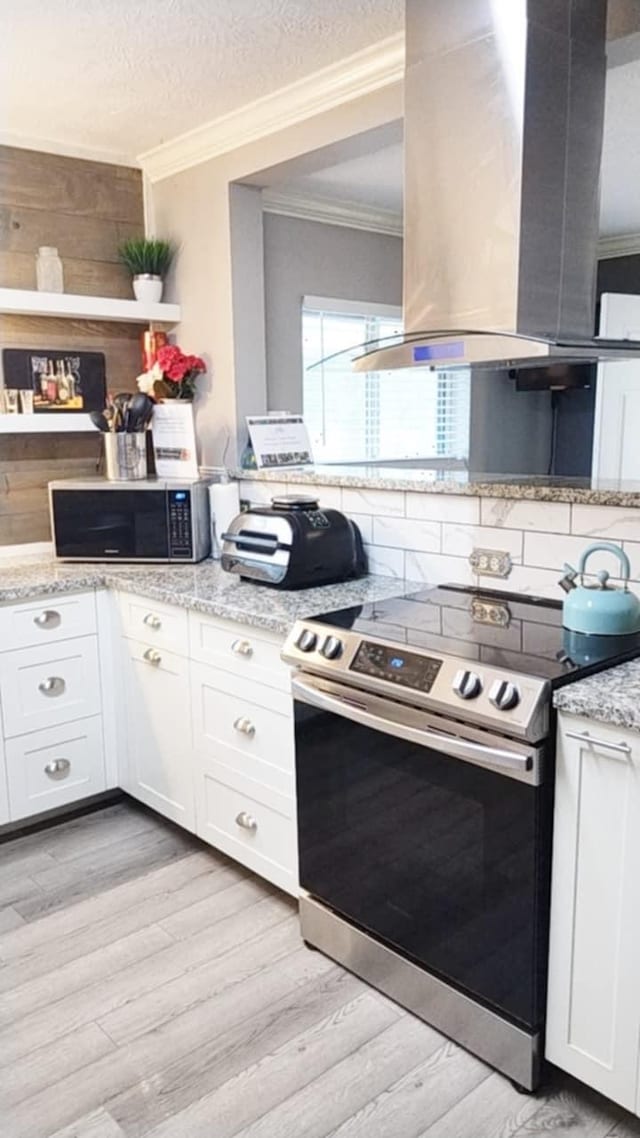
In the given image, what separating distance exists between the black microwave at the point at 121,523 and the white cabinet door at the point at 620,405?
96.7 inches

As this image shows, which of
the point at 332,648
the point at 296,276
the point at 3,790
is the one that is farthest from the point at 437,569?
the point at 296,276

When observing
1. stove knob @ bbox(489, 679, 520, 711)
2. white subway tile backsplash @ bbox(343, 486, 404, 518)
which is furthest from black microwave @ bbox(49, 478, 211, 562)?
stove knob @ bbox(489, 679, 520, 711)

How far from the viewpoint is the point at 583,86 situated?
1.90 metres

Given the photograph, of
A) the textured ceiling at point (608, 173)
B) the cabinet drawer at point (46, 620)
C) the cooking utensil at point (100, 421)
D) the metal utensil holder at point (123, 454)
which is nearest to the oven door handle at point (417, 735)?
the cabinet drawer at point (46, 620)

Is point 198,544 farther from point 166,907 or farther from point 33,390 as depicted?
point 166,907

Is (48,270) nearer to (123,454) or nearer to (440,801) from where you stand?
(123,454)

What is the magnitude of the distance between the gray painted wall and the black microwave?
0.99 m

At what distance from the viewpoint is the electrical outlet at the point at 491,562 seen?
2.27 metres

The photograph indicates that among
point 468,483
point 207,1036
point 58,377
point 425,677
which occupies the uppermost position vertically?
point 58,377

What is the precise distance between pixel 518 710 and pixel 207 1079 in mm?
1039

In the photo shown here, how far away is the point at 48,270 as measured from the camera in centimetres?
308

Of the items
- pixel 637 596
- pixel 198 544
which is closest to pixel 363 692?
pixel 637 596

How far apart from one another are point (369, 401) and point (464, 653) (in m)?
2.94

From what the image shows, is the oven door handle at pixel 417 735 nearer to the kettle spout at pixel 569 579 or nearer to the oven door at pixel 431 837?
the oven door at pixel 431 837
